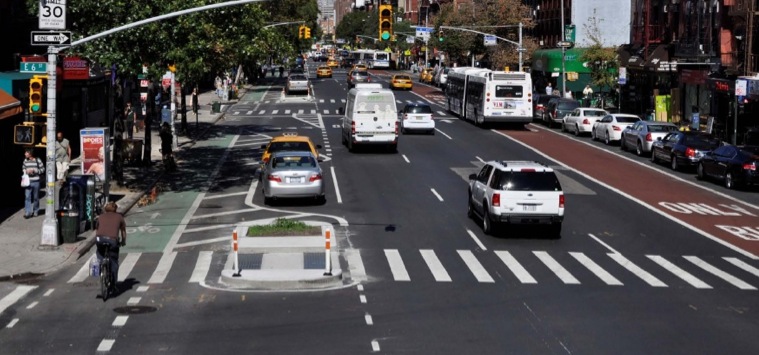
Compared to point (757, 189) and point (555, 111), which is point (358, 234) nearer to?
point (757, 189)

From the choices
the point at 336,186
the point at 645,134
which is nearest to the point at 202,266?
the point at 336,186

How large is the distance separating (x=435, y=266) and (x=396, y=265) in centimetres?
85

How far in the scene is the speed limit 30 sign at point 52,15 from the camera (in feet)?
86.3

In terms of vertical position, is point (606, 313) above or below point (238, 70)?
below

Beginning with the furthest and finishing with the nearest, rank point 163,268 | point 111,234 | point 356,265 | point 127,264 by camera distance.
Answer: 1. point 127,264
2. point 356,265
3. point 163,268
4. point 111,234

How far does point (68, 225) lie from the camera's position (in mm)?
26375

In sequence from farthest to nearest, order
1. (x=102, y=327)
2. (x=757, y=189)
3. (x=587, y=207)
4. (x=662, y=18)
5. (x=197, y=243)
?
(x=662, y=18)
(x=757, y=189)
(x=587, y=207)
(x=197, y=243)
(x=102, y=327)

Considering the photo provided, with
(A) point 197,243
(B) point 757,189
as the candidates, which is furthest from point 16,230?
(B) point 757,189

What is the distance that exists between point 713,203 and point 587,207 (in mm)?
4799

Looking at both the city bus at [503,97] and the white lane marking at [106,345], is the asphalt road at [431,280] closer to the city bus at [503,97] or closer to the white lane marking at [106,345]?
the white lane marking at [106,345]

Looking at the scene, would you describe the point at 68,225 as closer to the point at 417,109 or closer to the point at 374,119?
the point at 374,119

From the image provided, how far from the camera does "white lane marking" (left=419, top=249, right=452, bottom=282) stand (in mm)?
22641

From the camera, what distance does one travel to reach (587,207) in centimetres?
3378

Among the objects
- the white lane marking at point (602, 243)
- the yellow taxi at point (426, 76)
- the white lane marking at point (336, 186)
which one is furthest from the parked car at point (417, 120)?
the yellow taxi at point (426, 76)
